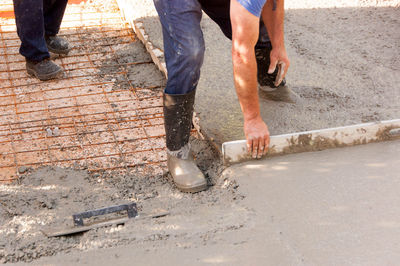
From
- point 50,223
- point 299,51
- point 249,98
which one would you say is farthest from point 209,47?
point 50,223

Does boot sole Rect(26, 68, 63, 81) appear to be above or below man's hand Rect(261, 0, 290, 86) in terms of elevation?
below

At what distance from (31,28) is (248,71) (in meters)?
2.11

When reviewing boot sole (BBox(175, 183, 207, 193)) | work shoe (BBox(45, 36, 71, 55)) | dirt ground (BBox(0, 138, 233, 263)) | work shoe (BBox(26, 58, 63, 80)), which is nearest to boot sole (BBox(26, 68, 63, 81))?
work shoe (BBox(26, 58, 63, 80))

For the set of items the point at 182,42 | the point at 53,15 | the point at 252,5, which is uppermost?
the point at 252,5

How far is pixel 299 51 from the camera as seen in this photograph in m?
3.93

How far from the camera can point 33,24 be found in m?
3.69

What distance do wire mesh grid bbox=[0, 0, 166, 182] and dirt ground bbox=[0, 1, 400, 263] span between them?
94 mm

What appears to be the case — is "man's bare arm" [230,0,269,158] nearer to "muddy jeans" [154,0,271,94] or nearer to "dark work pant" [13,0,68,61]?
"muddy jeans" [154,0,271,94]

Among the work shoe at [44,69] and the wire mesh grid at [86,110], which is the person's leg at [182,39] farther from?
the work shoe at [44,69]

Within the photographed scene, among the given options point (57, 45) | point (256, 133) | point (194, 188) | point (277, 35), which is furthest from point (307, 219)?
point (57, 45)

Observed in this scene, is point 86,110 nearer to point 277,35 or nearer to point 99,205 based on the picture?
point 99,205

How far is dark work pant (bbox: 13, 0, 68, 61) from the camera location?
11.9 ft

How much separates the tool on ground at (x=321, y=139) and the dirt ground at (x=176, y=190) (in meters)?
0.17

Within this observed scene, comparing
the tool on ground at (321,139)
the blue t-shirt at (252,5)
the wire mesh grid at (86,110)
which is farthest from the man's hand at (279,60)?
the wire mesh grid at (86,110)
